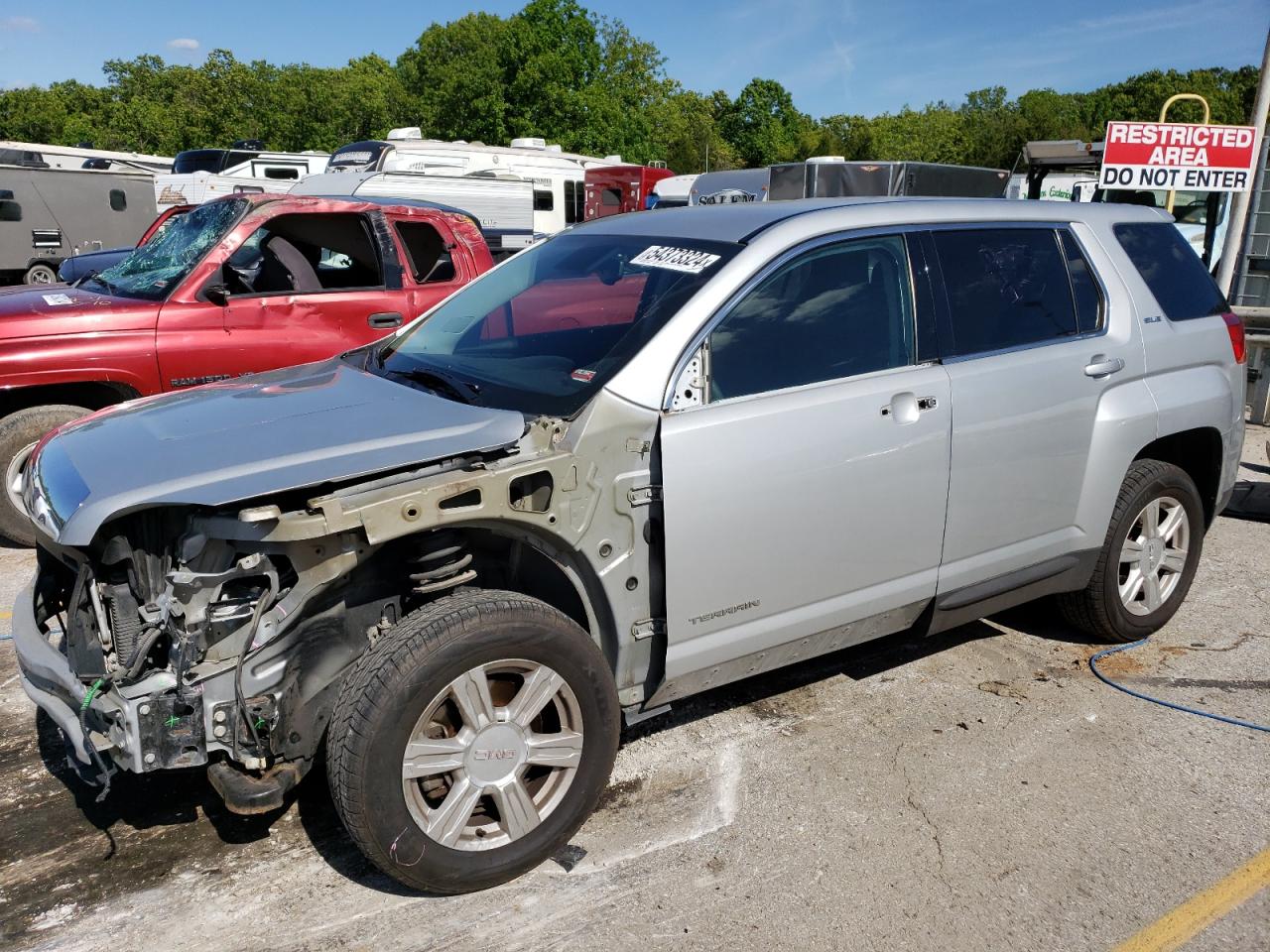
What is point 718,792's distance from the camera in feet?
11.0

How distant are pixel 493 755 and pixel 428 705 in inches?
10.9

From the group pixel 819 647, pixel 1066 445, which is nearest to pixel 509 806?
pixel 819 647

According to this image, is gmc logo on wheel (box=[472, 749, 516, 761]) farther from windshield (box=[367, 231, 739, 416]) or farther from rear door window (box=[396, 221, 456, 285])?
rear door window (box=[396, 221, 456, 285])

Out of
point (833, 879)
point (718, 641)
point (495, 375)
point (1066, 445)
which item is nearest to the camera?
point (833, 879)

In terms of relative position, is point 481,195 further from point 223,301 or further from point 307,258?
point 223,301

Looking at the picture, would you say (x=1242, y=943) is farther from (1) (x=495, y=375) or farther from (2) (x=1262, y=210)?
(2) (x=1262, y=210)

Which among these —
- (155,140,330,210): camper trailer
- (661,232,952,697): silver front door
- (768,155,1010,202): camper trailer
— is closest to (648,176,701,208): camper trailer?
(155,140,330,210): camper trailer

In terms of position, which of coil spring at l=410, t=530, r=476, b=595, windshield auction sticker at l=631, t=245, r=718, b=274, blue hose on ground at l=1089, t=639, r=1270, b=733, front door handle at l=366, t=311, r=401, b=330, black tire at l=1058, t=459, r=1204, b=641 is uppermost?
windshield auction sticker at l=631, t=245, r=718, b=274

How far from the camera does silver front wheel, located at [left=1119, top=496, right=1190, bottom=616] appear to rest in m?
4.41

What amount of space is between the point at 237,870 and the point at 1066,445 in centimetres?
326

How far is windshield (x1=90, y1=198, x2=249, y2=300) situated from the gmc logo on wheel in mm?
4317

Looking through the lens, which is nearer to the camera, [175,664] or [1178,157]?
[175,664]

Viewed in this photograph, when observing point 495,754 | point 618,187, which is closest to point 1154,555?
point 495,754

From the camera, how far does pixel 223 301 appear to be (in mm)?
5973
